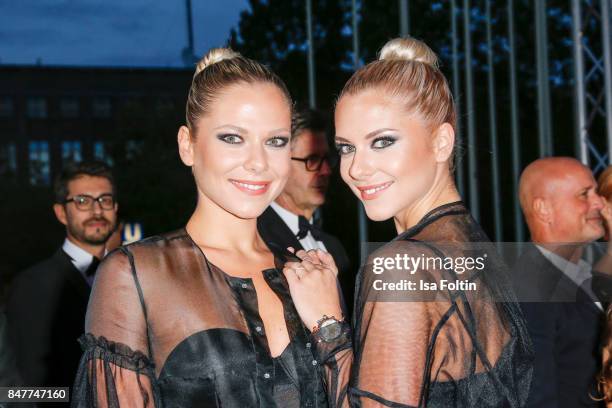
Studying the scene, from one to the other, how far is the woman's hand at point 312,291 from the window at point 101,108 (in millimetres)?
33370

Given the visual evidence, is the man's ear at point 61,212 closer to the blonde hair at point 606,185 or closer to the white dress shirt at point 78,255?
the white dress shirt at point 78,255

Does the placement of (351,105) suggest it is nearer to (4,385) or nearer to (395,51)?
(395,51)

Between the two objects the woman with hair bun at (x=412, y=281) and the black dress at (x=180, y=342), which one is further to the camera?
the black dress at (x=180, y=342)

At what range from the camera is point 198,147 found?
1.96 meters

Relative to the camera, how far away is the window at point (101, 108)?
33.8 meters

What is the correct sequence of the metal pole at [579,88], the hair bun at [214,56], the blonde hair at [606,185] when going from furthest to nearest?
the metal pole at [579,88] < the blonde hair at [606,185] < the hair bun at [214,56]

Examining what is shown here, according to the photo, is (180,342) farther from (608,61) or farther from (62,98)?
(62,98)

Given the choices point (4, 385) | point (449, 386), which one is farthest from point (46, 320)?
point (449, 386)

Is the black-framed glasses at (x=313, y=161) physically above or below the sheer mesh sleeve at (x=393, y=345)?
above

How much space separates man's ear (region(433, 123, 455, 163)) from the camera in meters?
1.81

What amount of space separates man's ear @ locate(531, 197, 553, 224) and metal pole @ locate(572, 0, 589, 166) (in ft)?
3.61

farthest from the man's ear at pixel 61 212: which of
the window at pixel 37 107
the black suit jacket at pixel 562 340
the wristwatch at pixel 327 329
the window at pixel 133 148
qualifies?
the window at pixel 37 107

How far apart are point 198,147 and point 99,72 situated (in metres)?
32.5

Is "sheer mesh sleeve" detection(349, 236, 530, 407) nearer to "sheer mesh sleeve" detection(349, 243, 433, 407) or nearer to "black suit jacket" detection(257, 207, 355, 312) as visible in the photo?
"sheer mesh sleeve" detection(349, 243, 433, 407)
